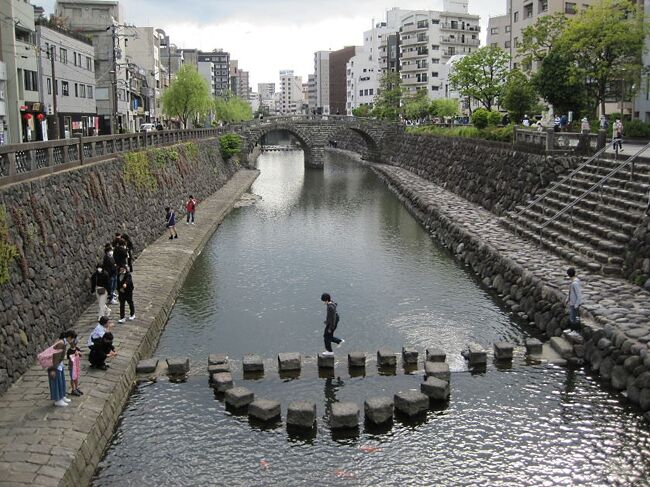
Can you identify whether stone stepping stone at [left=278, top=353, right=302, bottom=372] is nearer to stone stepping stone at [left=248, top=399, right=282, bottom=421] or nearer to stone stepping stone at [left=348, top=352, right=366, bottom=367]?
stone stepping stone at [left=348, top=352, right=366, bottom=367]

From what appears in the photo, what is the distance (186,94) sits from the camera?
236ft

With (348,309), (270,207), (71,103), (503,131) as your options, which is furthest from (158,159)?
(71,103)

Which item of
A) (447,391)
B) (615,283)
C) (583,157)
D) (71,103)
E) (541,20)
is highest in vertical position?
(541,20)

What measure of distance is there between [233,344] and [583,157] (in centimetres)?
1893

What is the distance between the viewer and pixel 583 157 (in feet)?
93.8

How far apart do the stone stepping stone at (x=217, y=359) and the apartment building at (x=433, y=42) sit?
9814 cm

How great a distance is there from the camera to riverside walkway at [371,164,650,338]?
15.2m

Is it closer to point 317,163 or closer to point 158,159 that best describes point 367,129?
point 317,163

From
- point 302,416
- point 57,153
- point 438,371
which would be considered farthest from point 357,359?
point 57,153

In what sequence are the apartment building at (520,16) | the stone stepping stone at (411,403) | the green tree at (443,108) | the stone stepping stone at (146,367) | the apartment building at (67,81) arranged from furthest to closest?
the green tree at (443,108) → the apartment building at (520,16) → the apartment building at (67,81) → the stone stepping stone at (146,367) → the stone stepping stone at (411,403)

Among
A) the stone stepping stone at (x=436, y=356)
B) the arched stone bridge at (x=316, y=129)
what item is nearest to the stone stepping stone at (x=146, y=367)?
the stone stepping stone at (x=436, y=356)

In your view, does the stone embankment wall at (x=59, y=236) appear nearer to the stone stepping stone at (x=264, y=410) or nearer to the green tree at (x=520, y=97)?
the stone stepping stone at (x=264, y=410)

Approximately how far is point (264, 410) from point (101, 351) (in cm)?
372

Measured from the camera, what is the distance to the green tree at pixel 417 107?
86562mm
